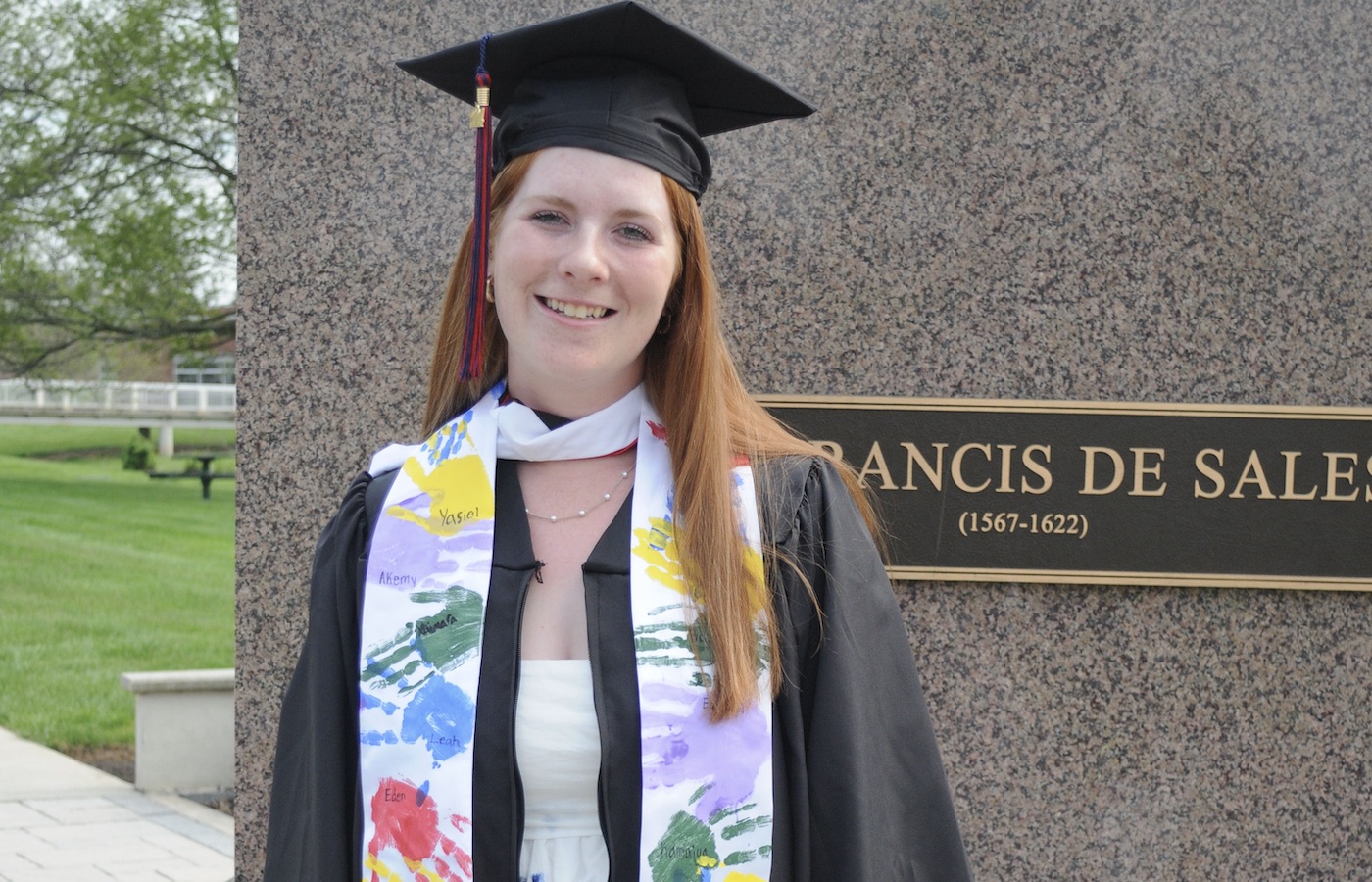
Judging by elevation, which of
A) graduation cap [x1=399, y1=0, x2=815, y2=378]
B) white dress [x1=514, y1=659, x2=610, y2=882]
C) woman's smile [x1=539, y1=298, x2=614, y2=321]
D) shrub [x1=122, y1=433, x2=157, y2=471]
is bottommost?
shrub [x1=122, y1=433, x2=157, y2=471]

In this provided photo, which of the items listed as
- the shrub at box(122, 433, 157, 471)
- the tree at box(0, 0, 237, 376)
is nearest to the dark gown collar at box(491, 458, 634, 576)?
the tree at box(0, 0, 237, 376)

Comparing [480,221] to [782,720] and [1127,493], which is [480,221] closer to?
[782,720]

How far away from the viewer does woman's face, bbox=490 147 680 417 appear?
192 centimetres

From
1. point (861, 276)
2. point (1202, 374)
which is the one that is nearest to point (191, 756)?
point (861, 276)

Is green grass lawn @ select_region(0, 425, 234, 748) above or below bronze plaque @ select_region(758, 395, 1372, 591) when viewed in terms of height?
below

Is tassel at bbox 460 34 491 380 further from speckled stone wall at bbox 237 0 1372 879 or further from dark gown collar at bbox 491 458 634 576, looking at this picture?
speckled stone wall at bbox 237 0 1372 879

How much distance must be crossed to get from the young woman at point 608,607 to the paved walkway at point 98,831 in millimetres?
3140

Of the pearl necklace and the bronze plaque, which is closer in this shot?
the pearl necklace

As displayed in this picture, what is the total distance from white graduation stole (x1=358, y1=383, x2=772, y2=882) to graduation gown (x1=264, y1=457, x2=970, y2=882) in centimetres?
2

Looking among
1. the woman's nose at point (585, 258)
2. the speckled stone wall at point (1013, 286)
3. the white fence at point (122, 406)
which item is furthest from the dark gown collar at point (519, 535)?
the white fence at point (122, 406)

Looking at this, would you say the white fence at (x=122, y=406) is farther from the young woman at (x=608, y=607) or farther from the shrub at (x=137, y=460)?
the young woman at (x=608, y=607)

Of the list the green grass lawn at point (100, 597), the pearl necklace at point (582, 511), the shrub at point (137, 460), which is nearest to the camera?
the pearl necklace at point (582, 511)

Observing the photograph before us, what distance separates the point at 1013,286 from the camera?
10.4 feet

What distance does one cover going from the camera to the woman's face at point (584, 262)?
1922mm
